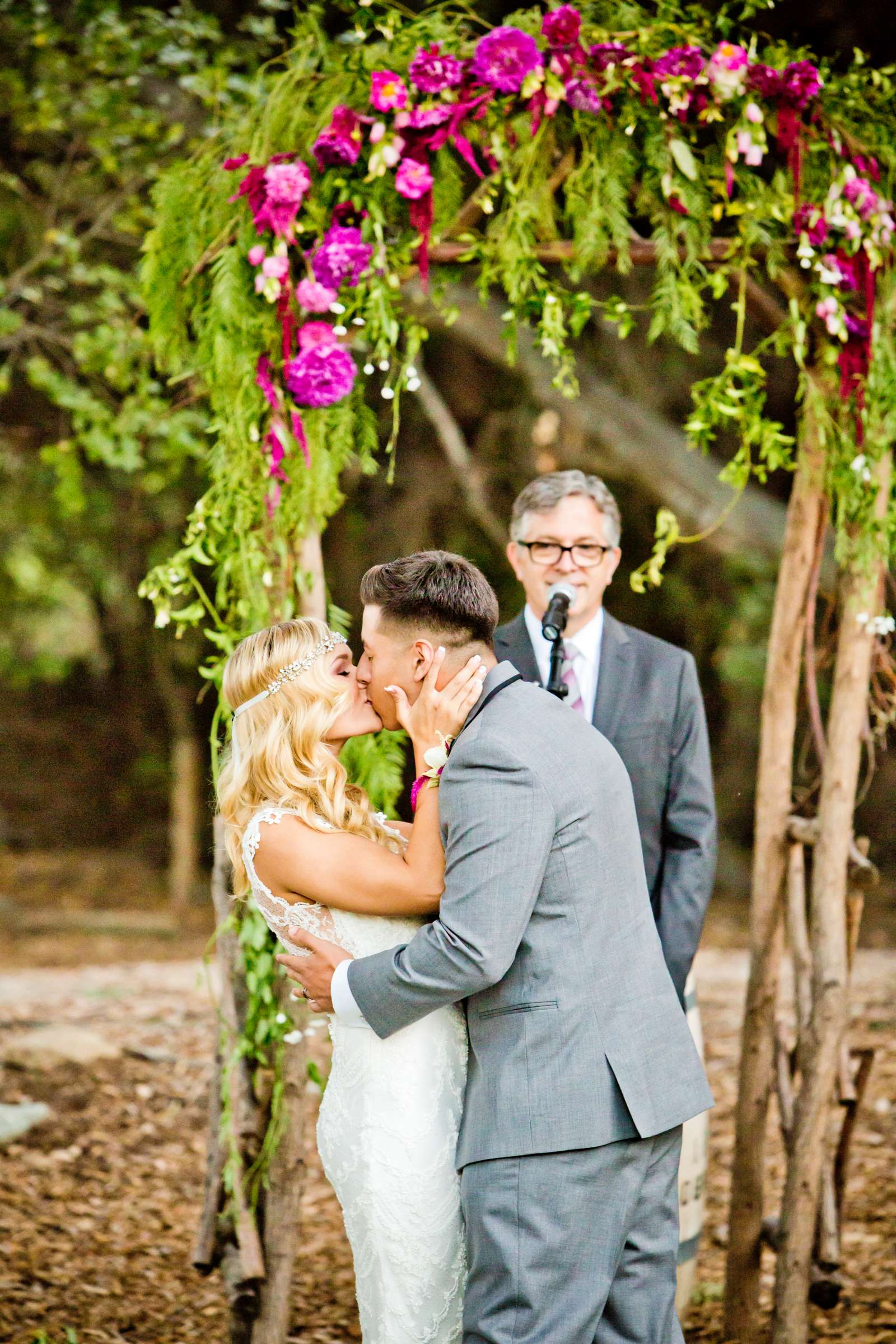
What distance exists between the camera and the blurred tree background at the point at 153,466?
613 cm

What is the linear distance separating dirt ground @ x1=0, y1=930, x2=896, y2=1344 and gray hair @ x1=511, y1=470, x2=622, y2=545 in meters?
2.13

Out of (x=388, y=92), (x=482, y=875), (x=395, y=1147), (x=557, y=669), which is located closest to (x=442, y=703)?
(x=482, y=875)

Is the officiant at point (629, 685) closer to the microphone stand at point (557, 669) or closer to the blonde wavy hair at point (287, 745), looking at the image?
the microphone stand at point (557, 669)

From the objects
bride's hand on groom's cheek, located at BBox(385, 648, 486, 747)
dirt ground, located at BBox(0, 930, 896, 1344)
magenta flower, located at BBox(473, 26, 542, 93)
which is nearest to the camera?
bride's hand on groom's cheek, located at BBox(385, 648, 486, 747)

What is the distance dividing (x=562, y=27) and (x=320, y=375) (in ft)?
3.24

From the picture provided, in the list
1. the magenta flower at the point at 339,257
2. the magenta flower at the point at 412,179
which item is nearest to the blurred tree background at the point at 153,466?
the magenta flower at the point at 412,179

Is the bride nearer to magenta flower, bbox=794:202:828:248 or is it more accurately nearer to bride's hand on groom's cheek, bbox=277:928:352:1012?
bride's hand on groom's cheek, bbox=277:928:352:1012

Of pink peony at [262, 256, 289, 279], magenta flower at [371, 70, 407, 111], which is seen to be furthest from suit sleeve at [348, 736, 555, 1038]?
magenta flower at [371, 70, 407, 111]

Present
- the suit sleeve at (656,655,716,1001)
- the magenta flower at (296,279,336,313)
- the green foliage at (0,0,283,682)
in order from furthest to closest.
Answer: the green foliage at (0,0,283,682) → the suit sleeve at (656,655,716,1001) → the magenta flower at (296,279,336,313)

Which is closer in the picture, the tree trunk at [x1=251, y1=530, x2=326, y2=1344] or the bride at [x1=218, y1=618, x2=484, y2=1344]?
the bride at [x1=218, y1=618, x2=484, y2=1344]

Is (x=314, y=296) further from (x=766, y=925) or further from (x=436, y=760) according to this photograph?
(x=766, y=925)

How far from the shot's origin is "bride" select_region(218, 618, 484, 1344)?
2.40 metres

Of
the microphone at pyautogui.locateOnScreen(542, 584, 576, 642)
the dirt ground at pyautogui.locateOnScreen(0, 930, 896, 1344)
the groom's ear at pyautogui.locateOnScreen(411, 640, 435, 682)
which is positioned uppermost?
the microphone at pyautogui.locateOnScreen(542, 584, 576, 642)

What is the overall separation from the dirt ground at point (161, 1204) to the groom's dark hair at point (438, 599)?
7.50ft
